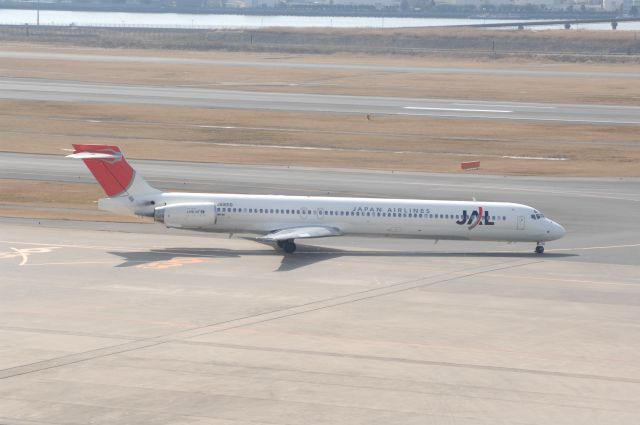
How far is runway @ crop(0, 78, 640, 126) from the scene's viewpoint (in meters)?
128

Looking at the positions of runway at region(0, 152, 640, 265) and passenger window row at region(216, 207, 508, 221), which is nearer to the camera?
passenger window row at region(216, 207, 508, 221)

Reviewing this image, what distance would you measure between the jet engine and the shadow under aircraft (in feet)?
5.28

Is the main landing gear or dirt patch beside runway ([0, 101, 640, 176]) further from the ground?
dirt patch beside runway ([0, 101, 640, 176])

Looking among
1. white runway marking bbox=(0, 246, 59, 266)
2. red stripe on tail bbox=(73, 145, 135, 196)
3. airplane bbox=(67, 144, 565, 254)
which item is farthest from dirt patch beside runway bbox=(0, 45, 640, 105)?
white runway marking bbox=(0, 246, 59, 266)

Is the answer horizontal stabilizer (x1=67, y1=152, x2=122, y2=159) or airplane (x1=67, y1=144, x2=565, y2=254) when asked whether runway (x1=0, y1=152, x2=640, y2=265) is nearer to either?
airplane (x1=67, y1=144, x2=565, y2=254)

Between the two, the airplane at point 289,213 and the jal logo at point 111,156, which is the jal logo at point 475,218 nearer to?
the airplane at point 289,213

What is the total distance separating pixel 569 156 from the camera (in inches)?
4008

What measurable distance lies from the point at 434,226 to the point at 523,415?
29010 mm

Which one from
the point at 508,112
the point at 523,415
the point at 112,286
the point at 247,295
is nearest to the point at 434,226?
the point at 247,295

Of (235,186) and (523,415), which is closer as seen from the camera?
(523,415)

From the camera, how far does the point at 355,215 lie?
64000mm

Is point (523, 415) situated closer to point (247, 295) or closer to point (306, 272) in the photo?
point (247, 295)

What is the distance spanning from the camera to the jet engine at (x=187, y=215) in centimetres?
6281

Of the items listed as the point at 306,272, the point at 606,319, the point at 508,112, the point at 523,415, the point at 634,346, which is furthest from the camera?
the point at 508,112
